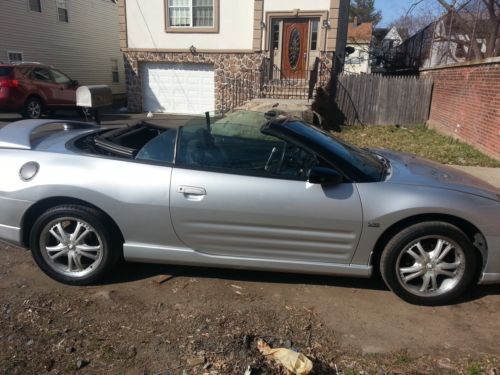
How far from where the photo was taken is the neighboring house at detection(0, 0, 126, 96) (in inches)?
715

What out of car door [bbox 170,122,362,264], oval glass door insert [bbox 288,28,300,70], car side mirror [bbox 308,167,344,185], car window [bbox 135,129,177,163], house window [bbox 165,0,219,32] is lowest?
car door [bbox 170,122,362,264]

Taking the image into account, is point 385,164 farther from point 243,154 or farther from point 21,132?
point 21,132

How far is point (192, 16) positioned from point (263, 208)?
51.5 feet

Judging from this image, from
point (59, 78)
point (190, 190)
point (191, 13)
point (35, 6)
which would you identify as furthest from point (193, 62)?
point (190, 190)

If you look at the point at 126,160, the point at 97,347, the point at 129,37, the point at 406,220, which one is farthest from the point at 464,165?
the point at 129,37

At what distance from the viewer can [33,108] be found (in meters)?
13.8

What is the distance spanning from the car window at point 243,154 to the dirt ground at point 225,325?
1.00 metres

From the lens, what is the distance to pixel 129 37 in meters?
18.0

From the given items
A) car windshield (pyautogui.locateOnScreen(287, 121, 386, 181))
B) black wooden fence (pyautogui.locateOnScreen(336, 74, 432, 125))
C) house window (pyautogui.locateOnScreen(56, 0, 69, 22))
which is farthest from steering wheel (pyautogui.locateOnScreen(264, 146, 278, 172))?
house window (pyautogui.locateOnScreen(56, 0, 69, 22))

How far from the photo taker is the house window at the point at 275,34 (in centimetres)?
1621

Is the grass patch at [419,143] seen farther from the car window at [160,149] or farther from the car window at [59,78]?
the car window at [59,78]

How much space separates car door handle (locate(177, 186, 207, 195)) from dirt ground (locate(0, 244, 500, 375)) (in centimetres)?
84

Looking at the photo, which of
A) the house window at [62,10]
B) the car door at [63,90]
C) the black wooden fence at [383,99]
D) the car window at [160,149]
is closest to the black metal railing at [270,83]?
the black wooden fence at [383,99]

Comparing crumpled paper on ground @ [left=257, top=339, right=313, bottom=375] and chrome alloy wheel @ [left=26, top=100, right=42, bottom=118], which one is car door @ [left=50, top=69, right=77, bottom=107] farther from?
crumpled paper on ground @ [left=257, top=339, right=313, bottom=375]
